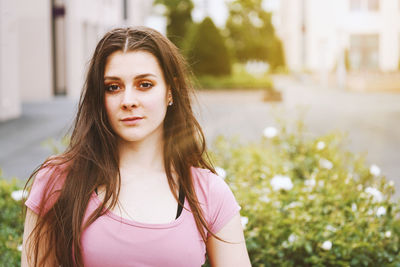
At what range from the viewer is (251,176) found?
463 centimetres

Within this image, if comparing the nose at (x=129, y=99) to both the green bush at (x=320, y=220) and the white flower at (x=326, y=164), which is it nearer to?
the green bush at (x=320, y=220)

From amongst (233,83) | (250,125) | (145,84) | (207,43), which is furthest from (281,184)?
(207,43)

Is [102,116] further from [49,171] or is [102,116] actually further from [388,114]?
[388,114]

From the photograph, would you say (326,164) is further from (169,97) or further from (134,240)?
(134,240)

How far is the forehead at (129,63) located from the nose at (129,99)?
6cm

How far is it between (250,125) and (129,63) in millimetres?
11558

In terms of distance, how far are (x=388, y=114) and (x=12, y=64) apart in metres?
11.2

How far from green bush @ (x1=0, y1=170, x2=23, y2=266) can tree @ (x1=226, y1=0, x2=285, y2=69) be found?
187 ft

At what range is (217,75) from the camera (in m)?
27.4

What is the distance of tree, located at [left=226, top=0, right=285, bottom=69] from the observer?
60656 mm

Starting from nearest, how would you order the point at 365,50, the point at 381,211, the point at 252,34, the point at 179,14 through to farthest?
Answer: the point at 381,211 → the point at 179,14 → the point at 365,50 → the point at 252,34

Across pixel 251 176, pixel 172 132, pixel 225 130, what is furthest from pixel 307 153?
pixel 225 130

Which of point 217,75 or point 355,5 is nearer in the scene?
point 217,75

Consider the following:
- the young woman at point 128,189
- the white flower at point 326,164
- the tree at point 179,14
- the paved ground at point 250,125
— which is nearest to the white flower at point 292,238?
the young woman at point 128,189
